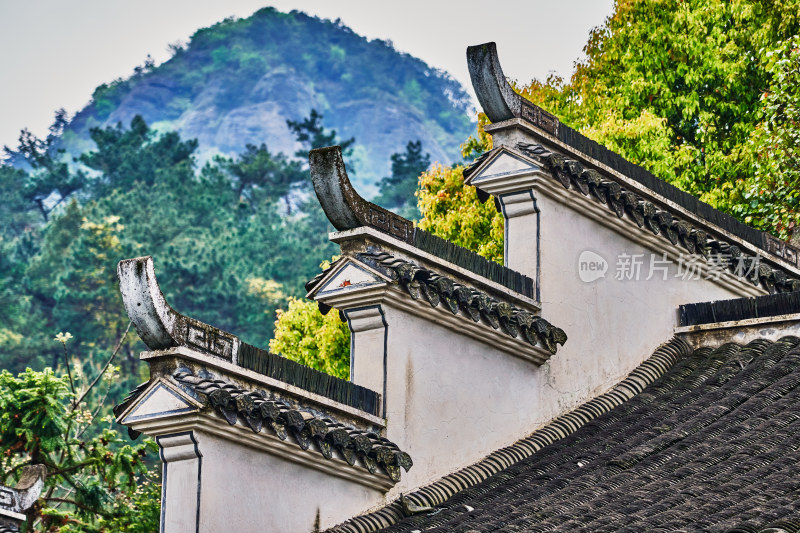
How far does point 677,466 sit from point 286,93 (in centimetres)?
15608

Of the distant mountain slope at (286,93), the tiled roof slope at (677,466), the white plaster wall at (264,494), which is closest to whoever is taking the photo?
the tiled roof slope at (677,466)

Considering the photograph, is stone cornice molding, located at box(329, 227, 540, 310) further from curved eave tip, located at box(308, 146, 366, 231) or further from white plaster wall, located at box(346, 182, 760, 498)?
white plaster wall, located at box(346, 182, 760, 498)

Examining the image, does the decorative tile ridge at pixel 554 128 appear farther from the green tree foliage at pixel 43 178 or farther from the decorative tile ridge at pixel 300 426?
the green tree foliage at pixel 43 178

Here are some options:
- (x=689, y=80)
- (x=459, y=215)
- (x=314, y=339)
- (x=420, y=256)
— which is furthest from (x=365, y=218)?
(x=689, y=80)

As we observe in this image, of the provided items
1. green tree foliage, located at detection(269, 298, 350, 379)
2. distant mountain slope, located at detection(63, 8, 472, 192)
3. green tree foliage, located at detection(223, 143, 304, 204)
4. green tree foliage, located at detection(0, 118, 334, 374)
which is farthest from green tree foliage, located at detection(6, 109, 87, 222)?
distant mountain slope, located at detection(63, 8, 472, 192)

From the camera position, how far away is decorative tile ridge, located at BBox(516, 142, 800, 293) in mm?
11922

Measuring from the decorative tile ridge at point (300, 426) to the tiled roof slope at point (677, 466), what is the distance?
0.49 m

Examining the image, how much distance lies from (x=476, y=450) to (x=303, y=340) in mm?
12503

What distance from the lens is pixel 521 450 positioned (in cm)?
1134

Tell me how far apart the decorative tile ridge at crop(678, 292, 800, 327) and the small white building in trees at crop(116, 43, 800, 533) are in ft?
0.07

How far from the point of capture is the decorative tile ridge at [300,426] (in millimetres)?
8844

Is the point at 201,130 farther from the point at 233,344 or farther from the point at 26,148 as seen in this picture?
the point at 233,344

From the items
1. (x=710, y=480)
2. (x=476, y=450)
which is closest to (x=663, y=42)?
(x=476, y=450)

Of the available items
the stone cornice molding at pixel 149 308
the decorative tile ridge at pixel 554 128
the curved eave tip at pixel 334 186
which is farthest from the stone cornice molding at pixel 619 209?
the stone cornice molding at pixel 149 308
